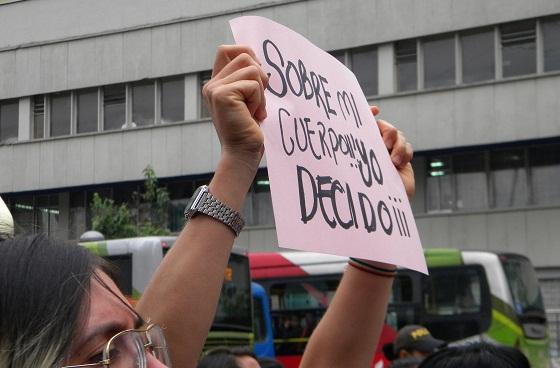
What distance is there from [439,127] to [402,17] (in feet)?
9.28

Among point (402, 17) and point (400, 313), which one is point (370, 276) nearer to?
point (400, 313)

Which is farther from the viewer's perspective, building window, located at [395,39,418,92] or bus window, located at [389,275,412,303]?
building window, located at [395,39,418,92]

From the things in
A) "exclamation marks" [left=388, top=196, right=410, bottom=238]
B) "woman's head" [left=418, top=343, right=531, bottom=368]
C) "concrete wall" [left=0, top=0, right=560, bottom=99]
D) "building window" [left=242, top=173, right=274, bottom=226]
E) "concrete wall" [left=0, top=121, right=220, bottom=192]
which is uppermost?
"concrete wall" [left=0, top=0, right=560, bottom=99]

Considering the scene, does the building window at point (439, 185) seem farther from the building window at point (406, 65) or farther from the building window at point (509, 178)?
the building window at point (406, 65)

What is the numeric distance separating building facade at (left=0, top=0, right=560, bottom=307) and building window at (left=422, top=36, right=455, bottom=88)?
27mm

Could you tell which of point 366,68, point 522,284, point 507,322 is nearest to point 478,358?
point 507,322

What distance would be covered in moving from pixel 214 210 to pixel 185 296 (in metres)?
0.18

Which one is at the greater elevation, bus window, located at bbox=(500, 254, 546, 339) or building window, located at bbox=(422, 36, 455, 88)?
building window, located at bbox=(422, 36, 455, 88)

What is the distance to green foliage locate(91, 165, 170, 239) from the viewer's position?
2277cm

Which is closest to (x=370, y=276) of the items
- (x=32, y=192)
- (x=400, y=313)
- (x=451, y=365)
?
(x=451, y=365)

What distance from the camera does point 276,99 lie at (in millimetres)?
2166

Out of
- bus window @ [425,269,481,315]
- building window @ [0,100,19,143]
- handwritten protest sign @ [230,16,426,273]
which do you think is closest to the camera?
handwritten protest sign @ [230,16,426,273]

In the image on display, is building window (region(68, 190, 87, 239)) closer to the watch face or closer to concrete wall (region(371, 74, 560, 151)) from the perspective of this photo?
concrete wall (region(371, 74, 560, 151))

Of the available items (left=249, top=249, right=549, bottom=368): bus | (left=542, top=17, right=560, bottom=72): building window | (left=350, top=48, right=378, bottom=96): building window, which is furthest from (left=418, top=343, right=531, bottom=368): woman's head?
(left=350, top=48, right=378, bottom=96): building window
